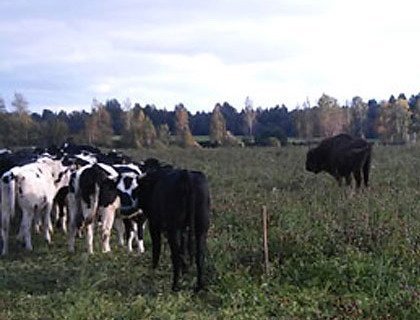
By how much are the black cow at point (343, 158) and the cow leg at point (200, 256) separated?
11223 millimetres

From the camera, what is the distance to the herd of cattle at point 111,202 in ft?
34.5

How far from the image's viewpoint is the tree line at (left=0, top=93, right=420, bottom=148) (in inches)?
2803

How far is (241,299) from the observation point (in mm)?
9461

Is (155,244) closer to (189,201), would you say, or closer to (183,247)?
(183,247)

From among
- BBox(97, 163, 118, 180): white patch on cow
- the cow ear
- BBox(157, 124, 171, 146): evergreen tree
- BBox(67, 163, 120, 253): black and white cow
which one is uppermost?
BBox(157, 124, 171, 146): evergreen tree

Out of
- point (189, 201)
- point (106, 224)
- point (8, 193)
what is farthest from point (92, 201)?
point (189, 201)

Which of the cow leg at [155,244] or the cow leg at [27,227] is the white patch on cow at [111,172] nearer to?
the cow leg at [27,227]

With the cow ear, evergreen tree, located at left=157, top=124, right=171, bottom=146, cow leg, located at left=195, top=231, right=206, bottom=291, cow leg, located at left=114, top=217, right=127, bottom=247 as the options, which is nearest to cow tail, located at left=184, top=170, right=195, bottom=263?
cow leg, located at left=195, top=231, right=206, bottom=291

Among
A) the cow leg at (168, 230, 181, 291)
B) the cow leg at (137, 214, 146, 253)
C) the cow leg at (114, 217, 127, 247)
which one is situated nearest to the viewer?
the cow leg at (168, 230, 181, 291)

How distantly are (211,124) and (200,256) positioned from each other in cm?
8546

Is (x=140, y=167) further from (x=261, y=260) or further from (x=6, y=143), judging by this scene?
(x=6, y=143)

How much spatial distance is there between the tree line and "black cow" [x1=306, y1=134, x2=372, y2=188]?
4156 cm

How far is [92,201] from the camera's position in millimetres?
14094

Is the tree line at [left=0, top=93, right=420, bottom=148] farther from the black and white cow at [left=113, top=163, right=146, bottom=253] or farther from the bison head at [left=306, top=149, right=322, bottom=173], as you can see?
the black and white cow at [left=113, top=163, right=146, bottom=253]
